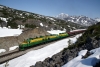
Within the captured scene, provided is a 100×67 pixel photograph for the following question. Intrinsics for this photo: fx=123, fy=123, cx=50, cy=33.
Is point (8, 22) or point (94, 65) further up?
point (8, 22)

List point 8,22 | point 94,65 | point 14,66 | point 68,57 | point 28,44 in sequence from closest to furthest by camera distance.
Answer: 1. point 94,65
2. point 68,57
3. point 14,66
4. point 28,44
5. point 8,22

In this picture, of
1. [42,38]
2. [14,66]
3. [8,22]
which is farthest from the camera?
[8,22]

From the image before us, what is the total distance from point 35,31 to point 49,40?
10695mm

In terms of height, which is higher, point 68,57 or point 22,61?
point 68,57

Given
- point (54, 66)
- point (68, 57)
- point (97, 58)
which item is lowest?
point (54, 66)

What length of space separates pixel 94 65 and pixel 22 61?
15962mm

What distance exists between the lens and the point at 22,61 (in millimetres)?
22922

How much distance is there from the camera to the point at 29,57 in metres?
25.0

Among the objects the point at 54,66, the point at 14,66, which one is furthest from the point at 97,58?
the point at 14,66

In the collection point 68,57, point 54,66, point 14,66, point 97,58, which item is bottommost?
point 14,66

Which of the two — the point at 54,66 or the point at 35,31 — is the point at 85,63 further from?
the point at 35,31

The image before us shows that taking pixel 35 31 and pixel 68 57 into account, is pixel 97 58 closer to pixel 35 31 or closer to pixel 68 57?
pixel 68 57

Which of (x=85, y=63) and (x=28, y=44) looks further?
(x=28, y=44)

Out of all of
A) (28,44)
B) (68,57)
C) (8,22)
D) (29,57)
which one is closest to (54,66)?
(68,57)
